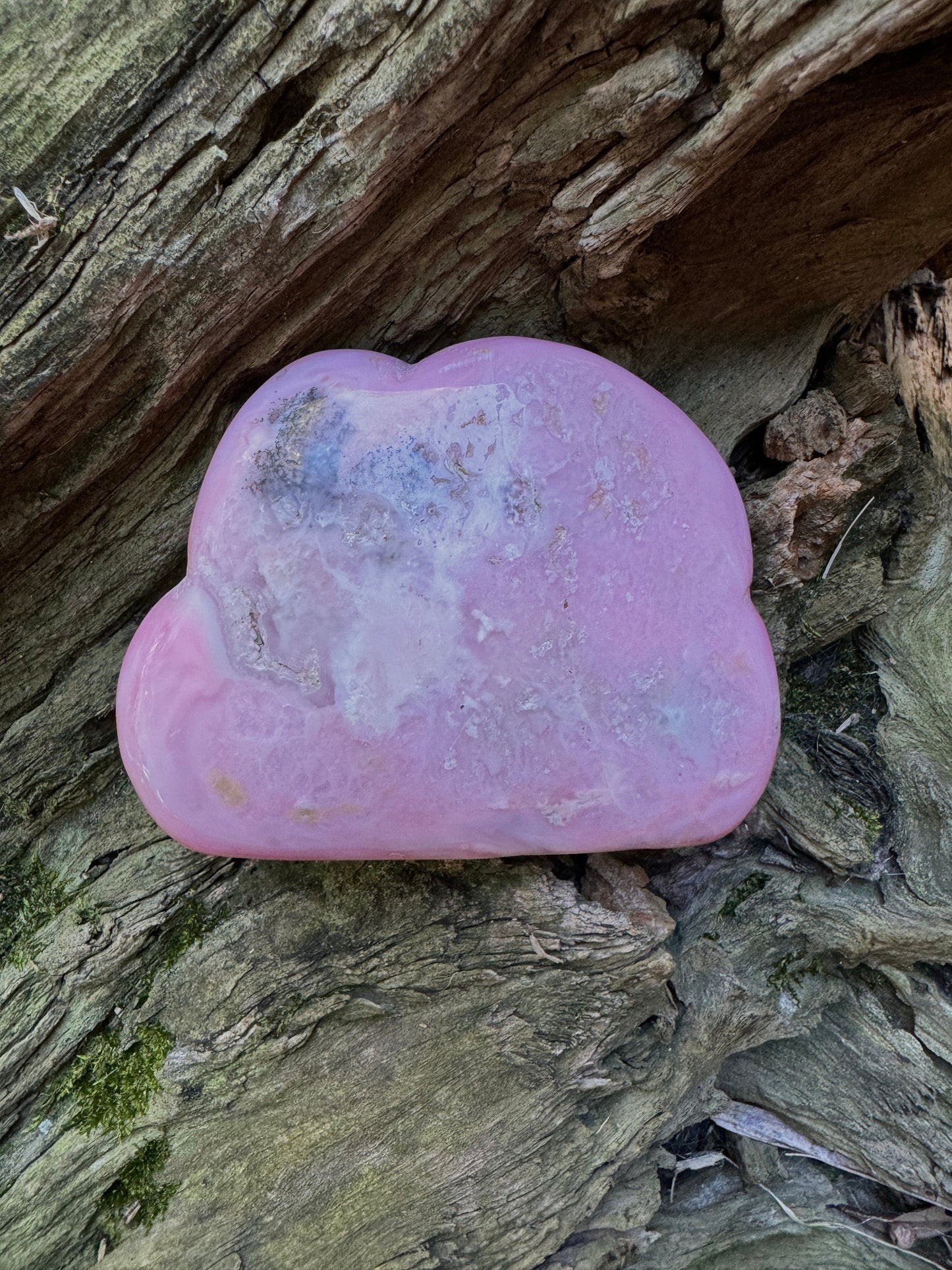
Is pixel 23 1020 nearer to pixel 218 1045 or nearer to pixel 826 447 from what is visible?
pixel 218 1045

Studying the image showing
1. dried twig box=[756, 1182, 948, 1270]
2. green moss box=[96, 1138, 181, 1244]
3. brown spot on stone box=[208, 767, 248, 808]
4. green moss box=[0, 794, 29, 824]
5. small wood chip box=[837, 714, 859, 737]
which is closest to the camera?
brown spot on stone box=[208, 767, 248, 808]

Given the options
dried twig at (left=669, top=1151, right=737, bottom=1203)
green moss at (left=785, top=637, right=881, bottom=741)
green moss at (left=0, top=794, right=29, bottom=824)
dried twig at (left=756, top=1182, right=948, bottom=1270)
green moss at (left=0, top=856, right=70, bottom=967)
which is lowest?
dried twig at (left=756, top=1182, right=948, bottom=1270)

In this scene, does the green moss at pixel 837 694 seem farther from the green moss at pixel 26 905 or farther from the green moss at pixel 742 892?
the green moss at pixel 26 905

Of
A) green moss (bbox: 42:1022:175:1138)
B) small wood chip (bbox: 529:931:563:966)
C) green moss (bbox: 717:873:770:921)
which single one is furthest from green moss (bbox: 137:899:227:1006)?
green moss (bbox: 717:873:770:921)

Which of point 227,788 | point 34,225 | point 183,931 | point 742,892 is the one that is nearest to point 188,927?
point 183,931

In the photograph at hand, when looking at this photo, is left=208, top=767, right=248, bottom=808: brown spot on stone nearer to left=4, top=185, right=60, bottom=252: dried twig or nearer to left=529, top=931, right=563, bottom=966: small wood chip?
left=529, top=931, right=563, bottom=966: small wood chip

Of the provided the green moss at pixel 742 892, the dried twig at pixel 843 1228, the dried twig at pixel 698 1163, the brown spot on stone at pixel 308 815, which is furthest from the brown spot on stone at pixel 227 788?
the dried twig at pixel 843 1228
